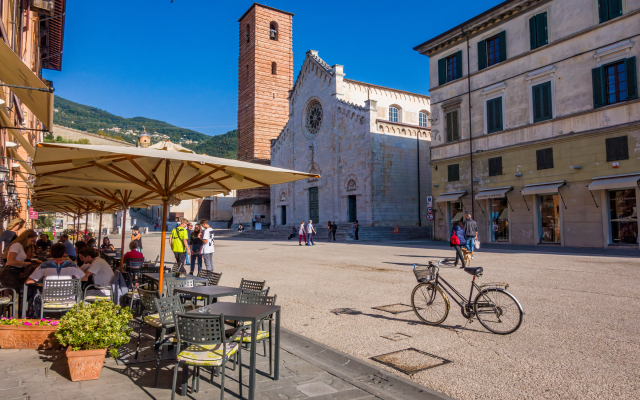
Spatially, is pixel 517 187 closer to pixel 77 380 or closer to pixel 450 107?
pixel 450 107

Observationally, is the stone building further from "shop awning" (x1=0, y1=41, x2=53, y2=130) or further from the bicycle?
"shop awning" (x1=0, y1=41, x2=53, y2=130)

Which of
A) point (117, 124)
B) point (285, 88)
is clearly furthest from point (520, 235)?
point (117, 124)

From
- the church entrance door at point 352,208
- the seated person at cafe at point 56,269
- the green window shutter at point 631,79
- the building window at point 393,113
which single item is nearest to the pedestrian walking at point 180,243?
the seated person at cafe at point 56,269

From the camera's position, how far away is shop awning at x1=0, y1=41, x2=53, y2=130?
5.26 m

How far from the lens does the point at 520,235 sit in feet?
73.4

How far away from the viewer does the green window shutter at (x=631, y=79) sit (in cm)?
1775

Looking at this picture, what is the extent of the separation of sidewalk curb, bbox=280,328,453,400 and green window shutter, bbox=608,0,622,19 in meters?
20.6

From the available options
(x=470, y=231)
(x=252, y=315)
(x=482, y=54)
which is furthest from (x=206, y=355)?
(x=482, y=54)

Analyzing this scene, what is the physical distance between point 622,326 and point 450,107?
22015 mm

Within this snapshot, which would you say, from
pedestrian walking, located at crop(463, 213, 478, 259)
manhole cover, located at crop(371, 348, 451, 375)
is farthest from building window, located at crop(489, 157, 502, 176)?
manhole cover, located at crop(371, 348, 451, 375)

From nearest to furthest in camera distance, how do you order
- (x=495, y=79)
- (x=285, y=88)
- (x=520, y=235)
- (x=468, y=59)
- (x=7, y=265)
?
(x=7, y=265), (x=520, y=235), (x=495, y=79), (x=468, y=59), (x=285, y=88)

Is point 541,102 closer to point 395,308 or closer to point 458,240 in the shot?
point 458,240

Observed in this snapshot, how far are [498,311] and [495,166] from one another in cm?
1940

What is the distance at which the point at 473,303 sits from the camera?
249 inches
